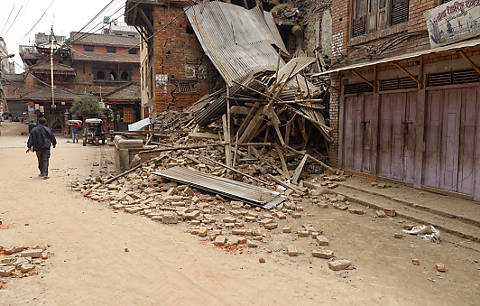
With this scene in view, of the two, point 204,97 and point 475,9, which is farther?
point 204,97

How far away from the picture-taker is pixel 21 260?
3947 millimetres

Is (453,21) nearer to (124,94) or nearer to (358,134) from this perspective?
(358,134)

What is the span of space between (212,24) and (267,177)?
10.00m

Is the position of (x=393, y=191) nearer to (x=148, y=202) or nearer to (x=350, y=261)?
(x=350, y=261)

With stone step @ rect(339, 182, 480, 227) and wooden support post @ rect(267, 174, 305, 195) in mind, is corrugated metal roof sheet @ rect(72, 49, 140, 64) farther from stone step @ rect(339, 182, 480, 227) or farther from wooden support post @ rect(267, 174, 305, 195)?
stone step @ rect(339, 182, 480, 227)

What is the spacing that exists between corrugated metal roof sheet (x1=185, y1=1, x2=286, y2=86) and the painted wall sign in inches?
300

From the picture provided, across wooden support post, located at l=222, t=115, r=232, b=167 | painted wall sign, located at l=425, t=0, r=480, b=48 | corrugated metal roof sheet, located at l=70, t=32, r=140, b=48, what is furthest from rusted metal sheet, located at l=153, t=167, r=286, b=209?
corrugated metal roof sheet, located at l=70, t=32, r=140, b=48

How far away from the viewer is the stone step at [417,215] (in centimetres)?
511

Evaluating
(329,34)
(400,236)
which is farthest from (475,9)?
(329,34)

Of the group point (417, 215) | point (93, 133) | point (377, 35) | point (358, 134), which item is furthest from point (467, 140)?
point (93, 133)

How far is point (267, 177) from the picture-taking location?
877 centimetres

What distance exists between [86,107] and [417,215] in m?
27.6

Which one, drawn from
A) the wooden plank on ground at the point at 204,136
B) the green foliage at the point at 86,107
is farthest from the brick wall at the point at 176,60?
the green foliage at the point at 86,107

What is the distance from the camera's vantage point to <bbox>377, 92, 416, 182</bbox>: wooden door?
7.34 metres
